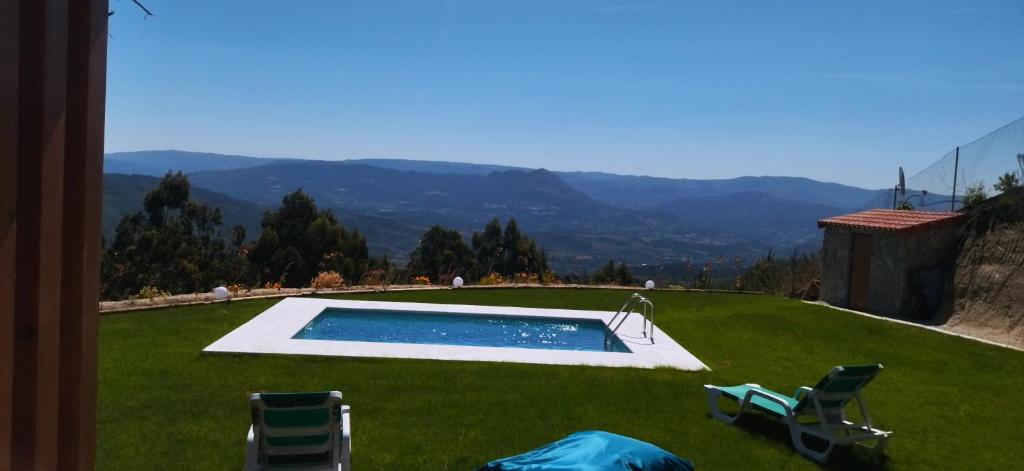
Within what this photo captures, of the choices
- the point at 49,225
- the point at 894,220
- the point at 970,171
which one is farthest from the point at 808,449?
the point at 970,171

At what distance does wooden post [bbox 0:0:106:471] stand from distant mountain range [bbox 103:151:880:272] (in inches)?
2626

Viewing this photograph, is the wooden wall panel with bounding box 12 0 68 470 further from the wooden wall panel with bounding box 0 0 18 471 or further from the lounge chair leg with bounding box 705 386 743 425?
the lounge chair leg with bounding box 705 386 743 425

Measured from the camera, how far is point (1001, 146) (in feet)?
50.5

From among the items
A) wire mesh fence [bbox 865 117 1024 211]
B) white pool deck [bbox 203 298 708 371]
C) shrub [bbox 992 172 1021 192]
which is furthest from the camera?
wire mesh fence [bbox 865 117 1024 211]

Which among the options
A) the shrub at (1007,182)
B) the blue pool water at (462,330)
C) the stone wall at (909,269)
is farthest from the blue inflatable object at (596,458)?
the shrub at (1007,182)

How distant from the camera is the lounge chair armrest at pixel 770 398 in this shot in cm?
638

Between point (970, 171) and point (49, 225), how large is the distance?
58.3ft

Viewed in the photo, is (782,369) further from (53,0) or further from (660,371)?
(53,0)

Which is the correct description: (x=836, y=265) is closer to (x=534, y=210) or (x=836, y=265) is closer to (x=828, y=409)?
(x=828, y=409)

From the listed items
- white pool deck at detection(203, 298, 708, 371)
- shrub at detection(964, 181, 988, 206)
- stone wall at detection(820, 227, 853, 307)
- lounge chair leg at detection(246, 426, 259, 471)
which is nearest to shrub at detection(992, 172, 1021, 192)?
shrub at detection(964, 181, 988, 206)

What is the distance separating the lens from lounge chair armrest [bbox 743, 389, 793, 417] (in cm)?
638

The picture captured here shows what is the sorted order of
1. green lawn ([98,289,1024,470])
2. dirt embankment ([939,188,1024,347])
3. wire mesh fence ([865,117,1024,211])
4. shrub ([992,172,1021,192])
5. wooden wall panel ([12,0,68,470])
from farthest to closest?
wire mesh fence ([865,117,1024,211]) → shrub ([992,172,1021,192]) → dirt embankment ([939,188,1024,347]) → green lawn ([98,289,1024,470]) → wooden wall panel ([12,0,68,470])

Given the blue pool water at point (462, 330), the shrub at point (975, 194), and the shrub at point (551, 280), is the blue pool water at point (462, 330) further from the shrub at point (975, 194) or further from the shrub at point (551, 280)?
the shrub at point (975, 194)

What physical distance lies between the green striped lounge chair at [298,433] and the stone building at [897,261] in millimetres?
13090
